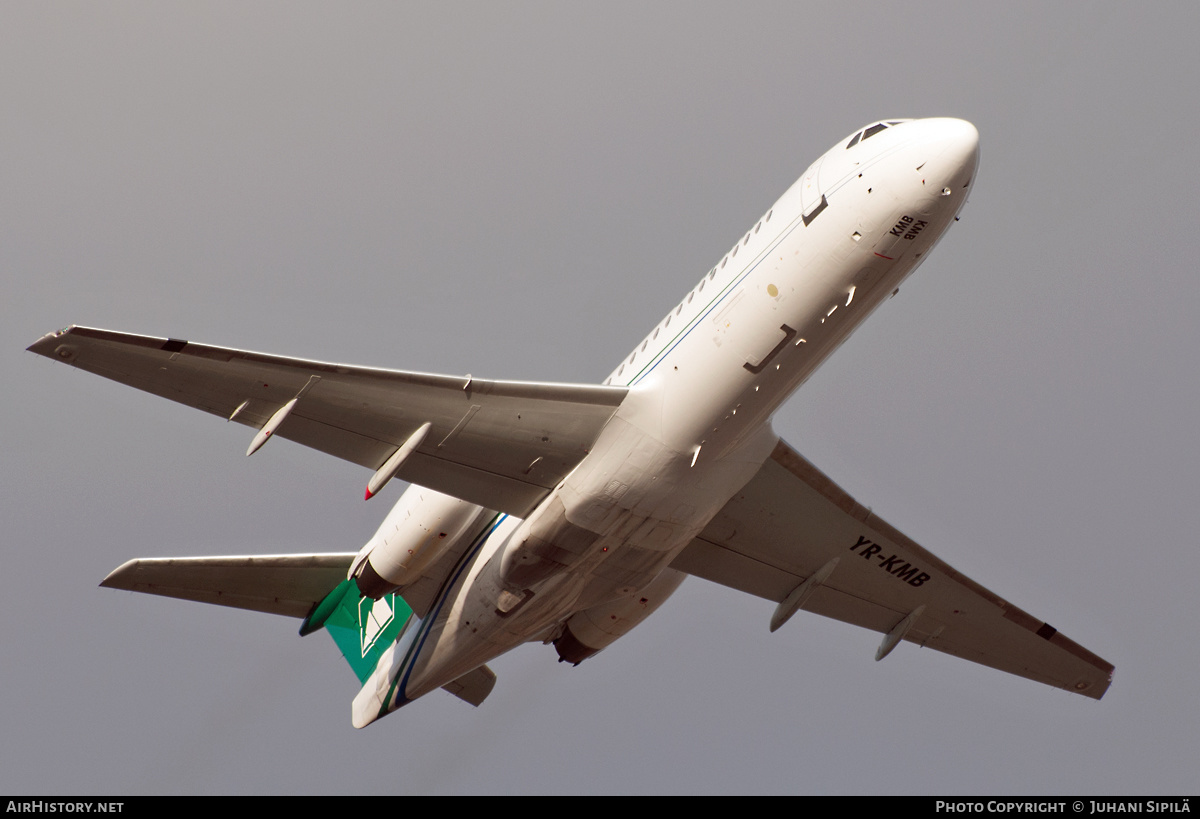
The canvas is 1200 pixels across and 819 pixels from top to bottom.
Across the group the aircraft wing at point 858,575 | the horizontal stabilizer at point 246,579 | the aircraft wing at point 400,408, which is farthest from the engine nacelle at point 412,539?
the aircraft wing at point 858,575

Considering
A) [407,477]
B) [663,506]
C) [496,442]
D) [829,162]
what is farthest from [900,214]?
[407,477]

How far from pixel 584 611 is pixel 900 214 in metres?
11.9

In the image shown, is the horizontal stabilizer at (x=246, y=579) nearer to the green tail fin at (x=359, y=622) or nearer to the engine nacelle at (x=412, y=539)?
the green tail fin at (x=359, y=622)

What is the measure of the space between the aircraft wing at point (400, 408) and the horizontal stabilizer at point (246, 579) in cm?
648

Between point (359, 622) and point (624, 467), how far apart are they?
438 inches

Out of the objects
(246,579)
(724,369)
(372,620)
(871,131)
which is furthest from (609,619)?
(871,131)

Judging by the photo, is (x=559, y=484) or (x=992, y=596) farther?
(x=992, y=596)

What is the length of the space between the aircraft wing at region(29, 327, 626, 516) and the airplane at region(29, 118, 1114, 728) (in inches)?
1.6

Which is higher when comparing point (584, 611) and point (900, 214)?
point (900, 214)

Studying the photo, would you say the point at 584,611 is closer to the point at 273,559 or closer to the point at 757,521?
the point at 757,521

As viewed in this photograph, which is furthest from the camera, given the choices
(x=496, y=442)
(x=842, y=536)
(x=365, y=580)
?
(x=842, y=536)

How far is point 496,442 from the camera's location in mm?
26469

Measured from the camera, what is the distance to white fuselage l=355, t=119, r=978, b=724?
2375cm

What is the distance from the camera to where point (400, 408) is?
2575 centimetres
